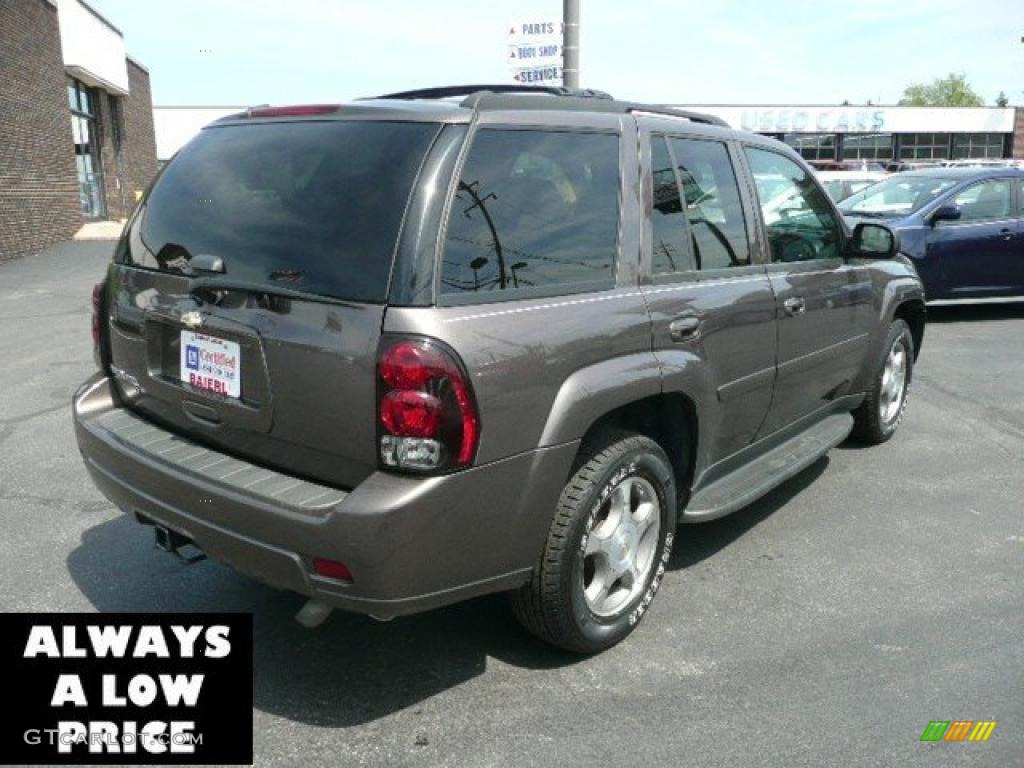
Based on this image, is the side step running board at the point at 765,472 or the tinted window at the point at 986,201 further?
the tinted window at the point at 986,201

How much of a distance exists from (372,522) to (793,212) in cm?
291

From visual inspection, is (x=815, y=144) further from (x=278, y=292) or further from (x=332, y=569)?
(x=332, y=569)

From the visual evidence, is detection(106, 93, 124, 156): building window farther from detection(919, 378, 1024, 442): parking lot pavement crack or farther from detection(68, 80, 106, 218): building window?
detection(919, 378, 1024, 442): parking lot pavement crack

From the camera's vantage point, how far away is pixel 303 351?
2.57 metres

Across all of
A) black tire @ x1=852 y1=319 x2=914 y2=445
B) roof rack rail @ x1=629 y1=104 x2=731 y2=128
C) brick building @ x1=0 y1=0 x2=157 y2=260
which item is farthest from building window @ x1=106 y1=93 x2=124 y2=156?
roof rack rail @ x1=629 y1=104 x2=731 y2=128

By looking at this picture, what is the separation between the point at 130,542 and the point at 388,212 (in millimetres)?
2238

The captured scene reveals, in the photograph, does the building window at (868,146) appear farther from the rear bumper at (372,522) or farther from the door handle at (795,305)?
the rear bumper at (372,522)

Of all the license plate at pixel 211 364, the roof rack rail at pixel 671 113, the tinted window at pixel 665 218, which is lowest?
the license plate at pixel 211 364

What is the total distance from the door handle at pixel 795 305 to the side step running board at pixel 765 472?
A: 0.67m

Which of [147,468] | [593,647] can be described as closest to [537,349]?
[593,647]

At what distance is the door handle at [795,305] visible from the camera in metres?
4.02

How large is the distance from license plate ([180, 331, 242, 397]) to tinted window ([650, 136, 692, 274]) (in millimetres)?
1502

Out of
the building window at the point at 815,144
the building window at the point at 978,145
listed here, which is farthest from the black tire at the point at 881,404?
the building window at the point at 978,145

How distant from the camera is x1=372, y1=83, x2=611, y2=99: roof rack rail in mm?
3385
